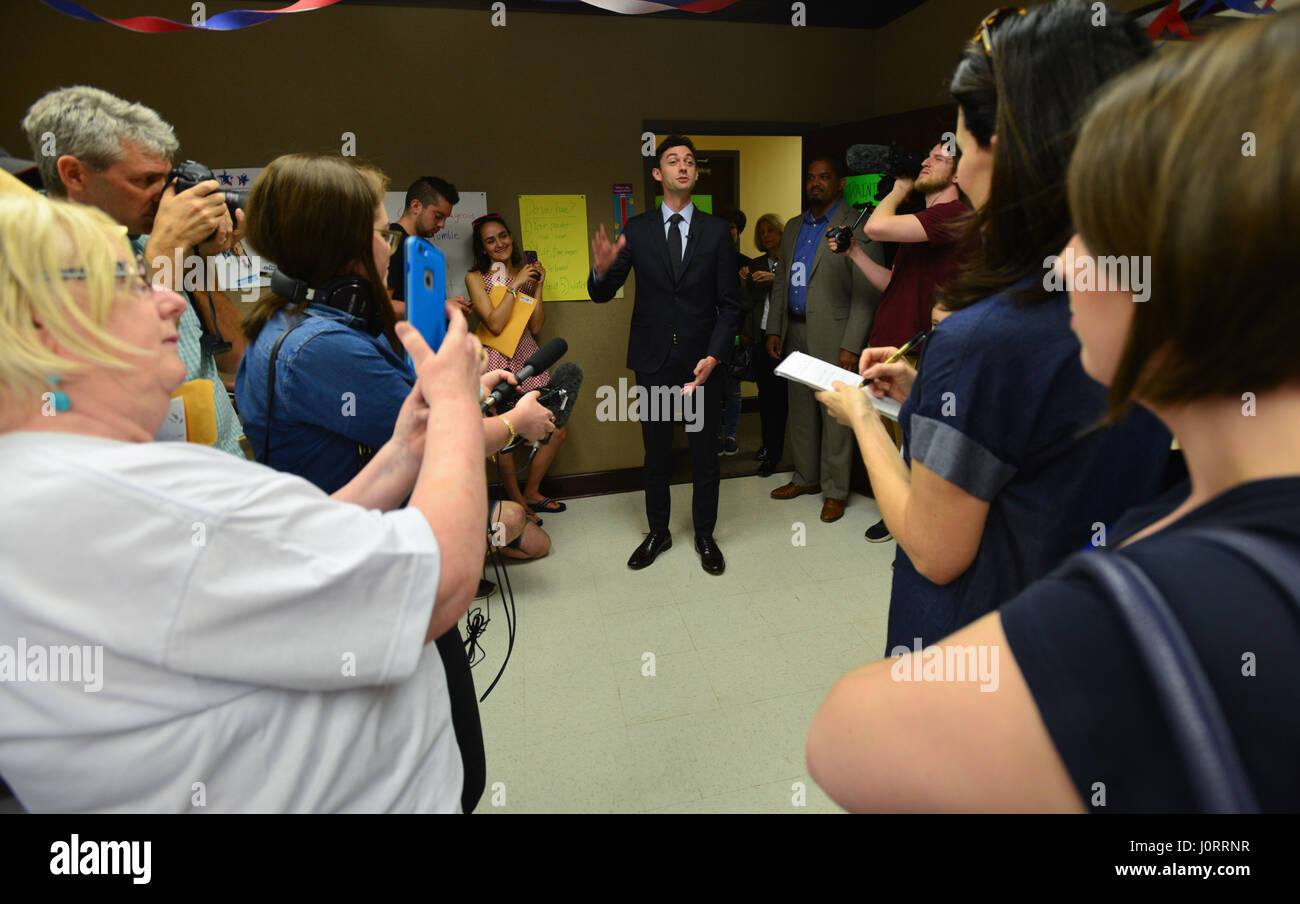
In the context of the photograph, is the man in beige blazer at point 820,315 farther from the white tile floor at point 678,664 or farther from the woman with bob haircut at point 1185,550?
the woman with bob haircut at point 1185,550

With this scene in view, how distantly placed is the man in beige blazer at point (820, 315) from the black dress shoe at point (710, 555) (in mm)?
823

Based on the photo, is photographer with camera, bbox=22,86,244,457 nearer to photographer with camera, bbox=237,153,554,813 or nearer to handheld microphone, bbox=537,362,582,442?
photographer with camera, bbox=237,153,554,813

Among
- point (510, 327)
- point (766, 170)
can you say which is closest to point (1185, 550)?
point (510, 327)

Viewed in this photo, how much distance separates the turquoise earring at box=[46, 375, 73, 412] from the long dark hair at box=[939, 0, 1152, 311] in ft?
3.33

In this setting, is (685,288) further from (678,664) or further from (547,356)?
(547,356)

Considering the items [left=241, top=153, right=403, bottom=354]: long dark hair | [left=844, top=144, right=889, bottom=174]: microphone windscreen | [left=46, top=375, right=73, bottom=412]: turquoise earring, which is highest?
[left=844, top=144, right=889, bottom=174]: microphone windscreen

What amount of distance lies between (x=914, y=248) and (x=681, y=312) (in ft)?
3.56

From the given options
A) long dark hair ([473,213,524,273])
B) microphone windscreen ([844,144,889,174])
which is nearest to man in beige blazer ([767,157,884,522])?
microphone windscreen ([844,144,889,174])

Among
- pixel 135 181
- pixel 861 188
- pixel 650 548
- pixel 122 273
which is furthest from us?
pixel 861 188

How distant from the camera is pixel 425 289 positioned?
85 centimetres

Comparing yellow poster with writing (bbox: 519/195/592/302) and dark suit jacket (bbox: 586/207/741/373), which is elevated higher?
yellow poster with writing (bbox: 519/195/592/302)

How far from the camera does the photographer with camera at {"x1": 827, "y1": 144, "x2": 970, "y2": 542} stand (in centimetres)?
259
